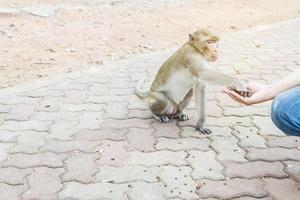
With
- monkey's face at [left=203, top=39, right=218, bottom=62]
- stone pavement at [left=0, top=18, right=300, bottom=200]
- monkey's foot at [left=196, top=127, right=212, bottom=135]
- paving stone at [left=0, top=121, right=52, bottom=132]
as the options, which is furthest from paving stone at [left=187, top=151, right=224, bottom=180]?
paving stone at [left=0, top=121, right=52, bottom=132]

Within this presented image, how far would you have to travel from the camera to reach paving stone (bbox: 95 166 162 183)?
3.94 metres

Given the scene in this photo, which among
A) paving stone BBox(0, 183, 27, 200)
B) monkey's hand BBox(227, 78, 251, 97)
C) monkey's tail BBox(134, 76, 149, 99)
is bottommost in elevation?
monkey's tail BBox(134, 76, 149, 99)

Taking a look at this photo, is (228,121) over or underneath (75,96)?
over

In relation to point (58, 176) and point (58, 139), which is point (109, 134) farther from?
point (58, 176)

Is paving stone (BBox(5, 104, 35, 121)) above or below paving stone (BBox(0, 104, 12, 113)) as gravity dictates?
above

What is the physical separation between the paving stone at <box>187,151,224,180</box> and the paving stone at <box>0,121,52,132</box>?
1377mm

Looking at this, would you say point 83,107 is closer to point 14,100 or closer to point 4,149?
point 14,100

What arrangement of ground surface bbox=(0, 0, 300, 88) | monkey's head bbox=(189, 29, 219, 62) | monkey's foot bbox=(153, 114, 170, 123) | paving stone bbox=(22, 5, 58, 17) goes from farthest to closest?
paving stone bbox=(22, 5, 58, 17), ground surface bbox=(0, 0, 300, 88), monkey's foot bbox=(153, 114, 170, 123), monkey's head bbox=(189, 29, 219, 62)

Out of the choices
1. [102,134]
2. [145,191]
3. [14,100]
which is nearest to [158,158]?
[145,191]

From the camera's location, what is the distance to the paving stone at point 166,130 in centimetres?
478

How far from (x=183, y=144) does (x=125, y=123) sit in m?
0.67

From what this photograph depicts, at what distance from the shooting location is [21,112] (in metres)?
5.21

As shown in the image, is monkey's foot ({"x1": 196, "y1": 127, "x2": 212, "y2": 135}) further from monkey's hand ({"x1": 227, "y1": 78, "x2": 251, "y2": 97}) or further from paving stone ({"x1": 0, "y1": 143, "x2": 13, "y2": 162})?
paving stone ({"x1": 0, "y1": 143, "x2": 13, "y2": 162})

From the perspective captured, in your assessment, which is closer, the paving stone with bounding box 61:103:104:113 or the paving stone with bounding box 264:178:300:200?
the paving stone with bounding box 264:178:300:200
